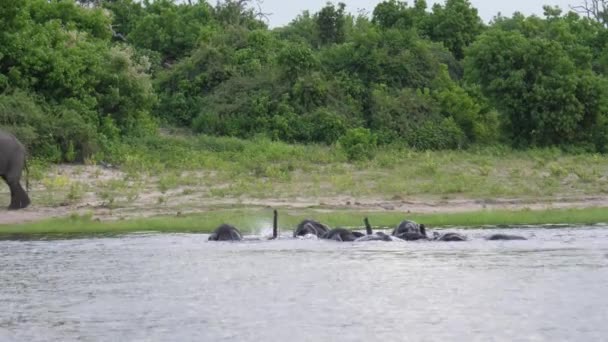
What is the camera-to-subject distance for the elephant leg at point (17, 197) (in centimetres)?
2323

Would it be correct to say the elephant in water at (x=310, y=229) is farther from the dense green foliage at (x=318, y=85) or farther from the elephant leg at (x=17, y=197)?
the dense green foliage at (x=318, y=85)

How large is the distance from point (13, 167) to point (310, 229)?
6.85 metres

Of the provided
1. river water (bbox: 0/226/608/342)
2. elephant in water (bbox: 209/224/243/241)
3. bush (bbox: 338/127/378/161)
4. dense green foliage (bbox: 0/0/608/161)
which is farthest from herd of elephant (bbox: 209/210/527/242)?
bush (bbox: 338/127/378/161)

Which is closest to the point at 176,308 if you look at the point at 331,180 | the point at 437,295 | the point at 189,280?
the point at 189,280

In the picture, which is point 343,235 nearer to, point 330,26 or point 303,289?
point 303,289

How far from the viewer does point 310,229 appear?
2044 cm

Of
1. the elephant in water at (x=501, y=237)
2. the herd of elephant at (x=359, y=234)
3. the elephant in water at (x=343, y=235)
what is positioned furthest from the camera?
the elephant in water at (x=501, y=237)

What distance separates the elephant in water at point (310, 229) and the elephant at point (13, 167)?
6.12m

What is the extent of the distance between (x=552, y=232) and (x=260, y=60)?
2109 cm

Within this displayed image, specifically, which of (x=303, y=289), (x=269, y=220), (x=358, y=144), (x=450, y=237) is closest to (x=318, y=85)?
(x=358, y=144)

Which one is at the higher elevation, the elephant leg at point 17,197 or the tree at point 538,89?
the tree at point 538,89

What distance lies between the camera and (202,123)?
3725cm

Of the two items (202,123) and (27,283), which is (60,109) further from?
(27,283)

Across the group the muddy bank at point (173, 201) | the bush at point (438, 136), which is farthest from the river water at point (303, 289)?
the bush at point (438, 136)
